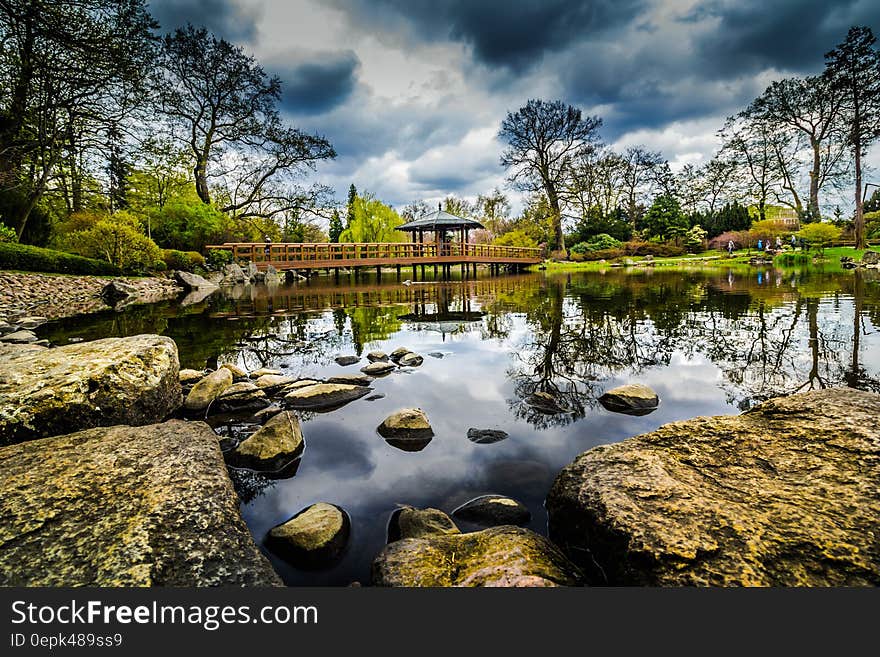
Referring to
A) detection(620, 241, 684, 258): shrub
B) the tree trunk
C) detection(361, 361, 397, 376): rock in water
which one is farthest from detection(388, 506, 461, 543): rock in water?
the tree trunk

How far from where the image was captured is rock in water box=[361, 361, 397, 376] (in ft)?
15.6

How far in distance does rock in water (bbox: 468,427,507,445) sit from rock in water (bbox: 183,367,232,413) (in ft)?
7.69

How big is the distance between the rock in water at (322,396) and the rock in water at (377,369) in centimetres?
70

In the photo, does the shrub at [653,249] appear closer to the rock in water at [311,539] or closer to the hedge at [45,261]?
the hedge at [45,261]

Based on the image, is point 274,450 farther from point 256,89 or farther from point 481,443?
point 256,89

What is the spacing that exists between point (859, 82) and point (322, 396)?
33470mm

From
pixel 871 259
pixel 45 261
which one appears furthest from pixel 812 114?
pixel 45 261

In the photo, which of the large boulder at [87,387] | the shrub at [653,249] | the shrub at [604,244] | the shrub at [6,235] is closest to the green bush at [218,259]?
the shrub at [6,235]

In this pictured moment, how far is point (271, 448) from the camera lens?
2719mm

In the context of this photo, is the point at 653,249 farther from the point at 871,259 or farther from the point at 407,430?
the point at 407,430

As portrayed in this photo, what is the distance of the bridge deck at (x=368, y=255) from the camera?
23.2m

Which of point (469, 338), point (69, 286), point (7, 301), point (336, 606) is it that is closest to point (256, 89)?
point (69, 286)

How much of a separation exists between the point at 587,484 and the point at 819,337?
217 inches

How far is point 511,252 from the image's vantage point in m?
32.6
